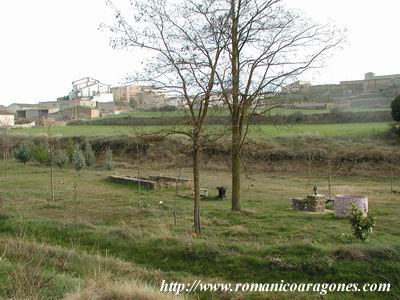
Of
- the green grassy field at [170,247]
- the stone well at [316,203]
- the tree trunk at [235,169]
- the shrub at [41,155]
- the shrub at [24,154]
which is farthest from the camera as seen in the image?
the shrub at [24,154]

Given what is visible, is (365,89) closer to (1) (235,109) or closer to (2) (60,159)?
(2) (60,159)

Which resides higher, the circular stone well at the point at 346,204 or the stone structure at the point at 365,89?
the stone structure at the point at 365,89

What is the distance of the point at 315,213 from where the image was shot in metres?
17.6

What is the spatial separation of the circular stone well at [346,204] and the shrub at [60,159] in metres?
24.0

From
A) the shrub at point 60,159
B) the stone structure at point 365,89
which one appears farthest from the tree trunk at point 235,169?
the stone structure at point 365,89

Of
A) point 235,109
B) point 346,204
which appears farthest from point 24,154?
point 346,204

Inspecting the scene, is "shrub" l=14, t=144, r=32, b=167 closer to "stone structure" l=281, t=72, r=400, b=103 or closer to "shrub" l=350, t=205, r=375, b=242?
"stone structure" l=281, t=72, r=400, b=103

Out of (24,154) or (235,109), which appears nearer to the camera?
(235,109)

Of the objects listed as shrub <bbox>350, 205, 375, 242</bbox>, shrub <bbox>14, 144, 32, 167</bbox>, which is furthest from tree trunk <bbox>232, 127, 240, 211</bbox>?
shrub <bbox>14, 144, 32, 167</bbox>

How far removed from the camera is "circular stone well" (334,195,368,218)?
53.5ft

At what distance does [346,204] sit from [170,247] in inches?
354

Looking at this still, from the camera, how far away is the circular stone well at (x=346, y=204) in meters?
16.3

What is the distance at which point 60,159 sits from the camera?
35.1 meters

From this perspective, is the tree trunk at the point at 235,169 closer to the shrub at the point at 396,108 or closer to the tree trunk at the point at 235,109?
the tree trunk at the point at 235,109
